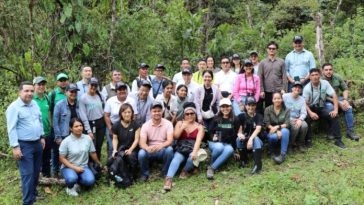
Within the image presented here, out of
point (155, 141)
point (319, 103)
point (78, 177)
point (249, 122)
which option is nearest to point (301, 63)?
point (319, 103)

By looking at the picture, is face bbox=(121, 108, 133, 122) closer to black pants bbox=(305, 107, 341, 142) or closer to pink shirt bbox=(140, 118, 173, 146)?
pink shirt bbox=(140, 118, 173, 146)

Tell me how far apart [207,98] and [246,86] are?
80cm

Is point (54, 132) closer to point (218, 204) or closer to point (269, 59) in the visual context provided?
point (218, 204)

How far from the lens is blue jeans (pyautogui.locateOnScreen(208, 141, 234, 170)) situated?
22.1 ft

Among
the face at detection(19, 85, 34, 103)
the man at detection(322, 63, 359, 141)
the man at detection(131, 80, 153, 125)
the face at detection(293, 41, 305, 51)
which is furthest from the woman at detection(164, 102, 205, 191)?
the man at detection(322, 63, 359, 141)

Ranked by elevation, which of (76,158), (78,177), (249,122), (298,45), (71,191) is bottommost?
(71,191)

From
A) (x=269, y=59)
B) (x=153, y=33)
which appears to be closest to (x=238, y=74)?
(x=269, y=59)

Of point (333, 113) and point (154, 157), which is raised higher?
point (333, 113)

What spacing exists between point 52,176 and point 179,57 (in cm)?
663

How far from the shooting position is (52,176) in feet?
22.6

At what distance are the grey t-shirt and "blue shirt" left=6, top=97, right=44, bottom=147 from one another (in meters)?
0.68

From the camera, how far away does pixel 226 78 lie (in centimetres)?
778

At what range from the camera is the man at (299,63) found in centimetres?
780

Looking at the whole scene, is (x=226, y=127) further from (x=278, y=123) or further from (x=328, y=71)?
(x=328, y=71)
